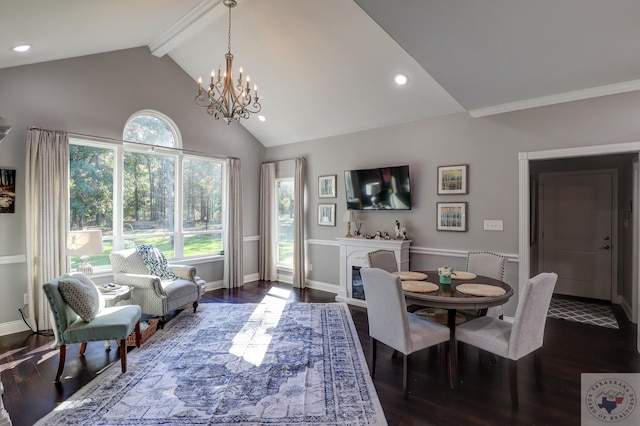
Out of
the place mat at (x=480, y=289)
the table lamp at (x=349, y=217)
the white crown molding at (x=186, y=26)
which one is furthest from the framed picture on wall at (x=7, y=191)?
the place mat at (x=480, y=289)

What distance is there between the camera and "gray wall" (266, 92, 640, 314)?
11.5 feet

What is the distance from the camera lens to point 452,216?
4.45 meters

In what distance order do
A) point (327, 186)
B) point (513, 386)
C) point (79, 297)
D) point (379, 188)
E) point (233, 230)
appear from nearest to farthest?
1. point (513, 386)
2. point (79, 297)
3. point (379, 188)
4. point (327, 186)
5. point (233, 230)

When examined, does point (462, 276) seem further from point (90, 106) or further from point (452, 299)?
point (90, 106)

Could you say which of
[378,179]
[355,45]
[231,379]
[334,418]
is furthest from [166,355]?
[355,45]

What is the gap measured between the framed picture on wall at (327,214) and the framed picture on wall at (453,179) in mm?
1879

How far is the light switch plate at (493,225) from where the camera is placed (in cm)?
410

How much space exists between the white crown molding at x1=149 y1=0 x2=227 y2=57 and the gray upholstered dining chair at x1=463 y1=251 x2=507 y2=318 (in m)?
4.21

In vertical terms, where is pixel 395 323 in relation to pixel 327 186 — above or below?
below

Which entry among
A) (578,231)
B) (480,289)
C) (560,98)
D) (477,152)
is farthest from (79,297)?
(578,231)

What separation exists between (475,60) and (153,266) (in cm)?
442

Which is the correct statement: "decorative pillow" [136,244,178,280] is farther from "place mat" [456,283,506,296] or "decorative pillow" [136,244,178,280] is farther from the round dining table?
"place mat" [456,283,506,296]

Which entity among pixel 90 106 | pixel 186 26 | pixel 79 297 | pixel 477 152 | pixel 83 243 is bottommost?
pixel 79 297

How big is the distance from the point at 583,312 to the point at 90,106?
289 inches
